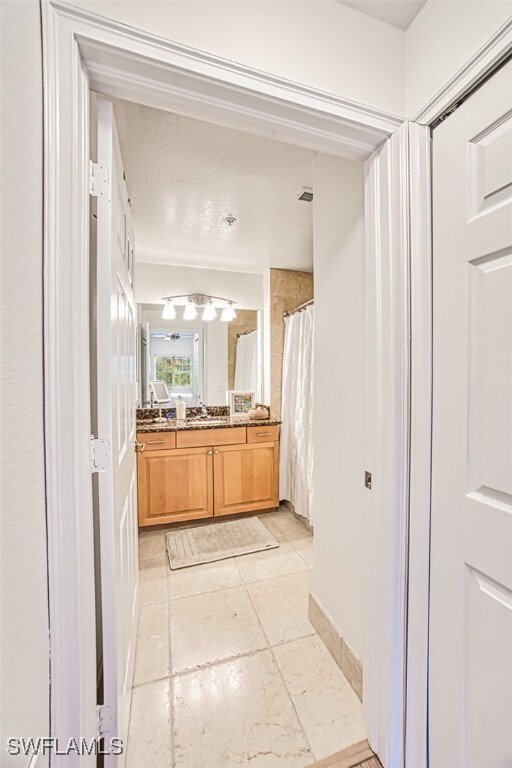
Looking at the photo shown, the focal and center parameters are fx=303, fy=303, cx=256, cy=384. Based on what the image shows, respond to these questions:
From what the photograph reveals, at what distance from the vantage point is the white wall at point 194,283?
9.53 ft

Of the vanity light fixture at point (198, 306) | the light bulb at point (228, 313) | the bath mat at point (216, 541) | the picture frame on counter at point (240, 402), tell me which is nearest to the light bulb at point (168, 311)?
the vanity light fixture at point (198, 306)

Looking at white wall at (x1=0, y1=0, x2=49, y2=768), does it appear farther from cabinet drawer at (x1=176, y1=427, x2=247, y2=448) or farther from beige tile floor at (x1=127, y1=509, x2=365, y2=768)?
cabinet drawer at (x1=176, y1=427, x2=247, y2=448)

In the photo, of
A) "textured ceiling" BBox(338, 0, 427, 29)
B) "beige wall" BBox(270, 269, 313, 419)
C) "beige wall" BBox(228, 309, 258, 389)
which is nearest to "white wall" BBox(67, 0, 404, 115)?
"textured ceiling" BBox(338, 0, 427, 29)

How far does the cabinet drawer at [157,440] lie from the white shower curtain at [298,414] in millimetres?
1023

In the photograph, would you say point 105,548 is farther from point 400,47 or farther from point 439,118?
point 400,47

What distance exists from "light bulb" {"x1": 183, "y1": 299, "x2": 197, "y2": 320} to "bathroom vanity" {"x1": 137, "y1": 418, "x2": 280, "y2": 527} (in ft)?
3.45

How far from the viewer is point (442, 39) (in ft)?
2.75

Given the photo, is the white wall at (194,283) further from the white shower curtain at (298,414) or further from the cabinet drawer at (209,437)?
the cabinet drawer at (209,437)

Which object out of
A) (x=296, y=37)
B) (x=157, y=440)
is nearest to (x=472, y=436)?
(x=296, y=37)

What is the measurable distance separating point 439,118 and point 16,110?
1036 mm

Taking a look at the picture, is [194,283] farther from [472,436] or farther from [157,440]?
[472,436]

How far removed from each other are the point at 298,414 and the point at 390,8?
7.28 feet

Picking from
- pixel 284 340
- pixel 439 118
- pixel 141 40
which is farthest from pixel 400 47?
pixel 284 340

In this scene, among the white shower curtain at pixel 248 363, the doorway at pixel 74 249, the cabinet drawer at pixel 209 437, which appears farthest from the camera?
the white shower curtain at pixel 248 363
